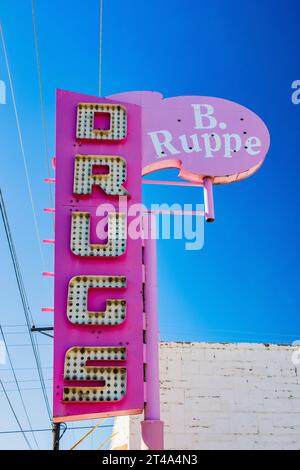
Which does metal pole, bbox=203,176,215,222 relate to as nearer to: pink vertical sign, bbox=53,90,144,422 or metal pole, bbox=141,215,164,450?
metal pole, bbox=141,215,164,450

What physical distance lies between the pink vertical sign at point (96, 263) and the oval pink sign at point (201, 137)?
0.99 ft

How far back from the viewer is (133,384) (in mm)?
7066

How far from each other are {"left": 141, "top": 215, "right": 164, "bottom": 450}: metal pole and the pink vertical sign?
5.4 inches

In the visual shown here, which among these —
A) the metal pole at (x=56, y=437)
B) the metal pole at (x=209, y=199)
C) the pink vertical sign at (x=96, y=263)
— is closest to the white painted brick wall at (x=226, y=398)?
the metal pole at (x=56, y=437)

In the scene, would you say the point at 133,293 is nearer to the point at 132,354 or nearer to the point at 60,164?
the point at 132,354

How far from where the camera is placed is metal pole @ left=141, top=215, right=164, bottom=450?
6867mm

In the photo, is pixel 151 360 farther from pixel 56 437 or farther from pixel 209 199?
pixel 56 437

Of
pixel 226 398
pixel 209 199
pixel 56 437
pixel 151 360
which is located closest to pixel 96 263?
pixel 151 360

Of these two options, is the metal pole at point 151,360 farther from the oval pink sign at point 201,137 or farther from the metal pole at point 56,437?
the metal pole at point 56,437

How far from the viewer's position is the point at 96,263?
775 cm

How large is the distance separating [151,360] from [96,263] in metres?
1.52
